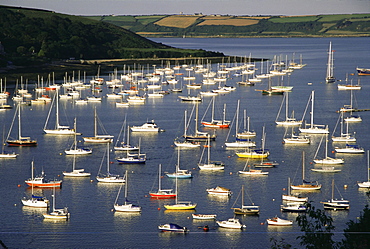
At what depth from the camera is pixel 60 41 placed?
119312 mm

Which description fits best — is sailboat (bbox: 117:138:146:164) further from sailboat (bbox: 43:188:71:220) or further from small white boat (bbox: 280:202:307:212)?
small white boat (bbox: 280:202:307:212)

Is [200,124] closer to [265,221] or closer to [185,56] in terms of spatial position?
[265,221]

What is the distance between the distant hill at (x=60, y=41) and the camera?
358ft

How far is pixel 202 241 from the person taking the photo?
27.0m

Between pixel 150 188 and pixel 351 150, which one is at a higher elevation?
pixel 351 150

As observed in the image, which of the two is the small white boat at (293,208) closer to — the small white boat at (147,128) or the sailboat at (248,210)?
the sailboat at (248,210)

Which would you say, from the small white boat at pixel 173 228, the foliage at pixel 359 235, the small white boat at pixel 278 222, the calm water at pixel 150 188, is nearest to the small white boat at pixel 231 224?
the calm water at pixel 150 188

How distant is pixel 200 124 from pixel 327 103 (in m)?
17.1

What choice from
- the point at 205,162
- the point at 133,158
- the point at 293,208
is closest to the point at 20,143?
the point at 133,158

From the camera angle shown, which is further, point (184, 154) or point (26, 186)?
point (184, 154)

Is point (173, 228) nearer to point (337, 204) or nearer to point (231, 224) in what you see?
point (231, 224)

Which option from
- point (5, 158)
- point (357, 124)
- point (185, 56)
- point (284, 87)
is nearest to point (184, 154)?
point (5, 158)

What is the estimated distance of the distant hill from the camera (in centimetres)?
10914

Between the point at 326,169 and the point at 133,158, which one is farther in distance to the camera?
the point at 133,158
